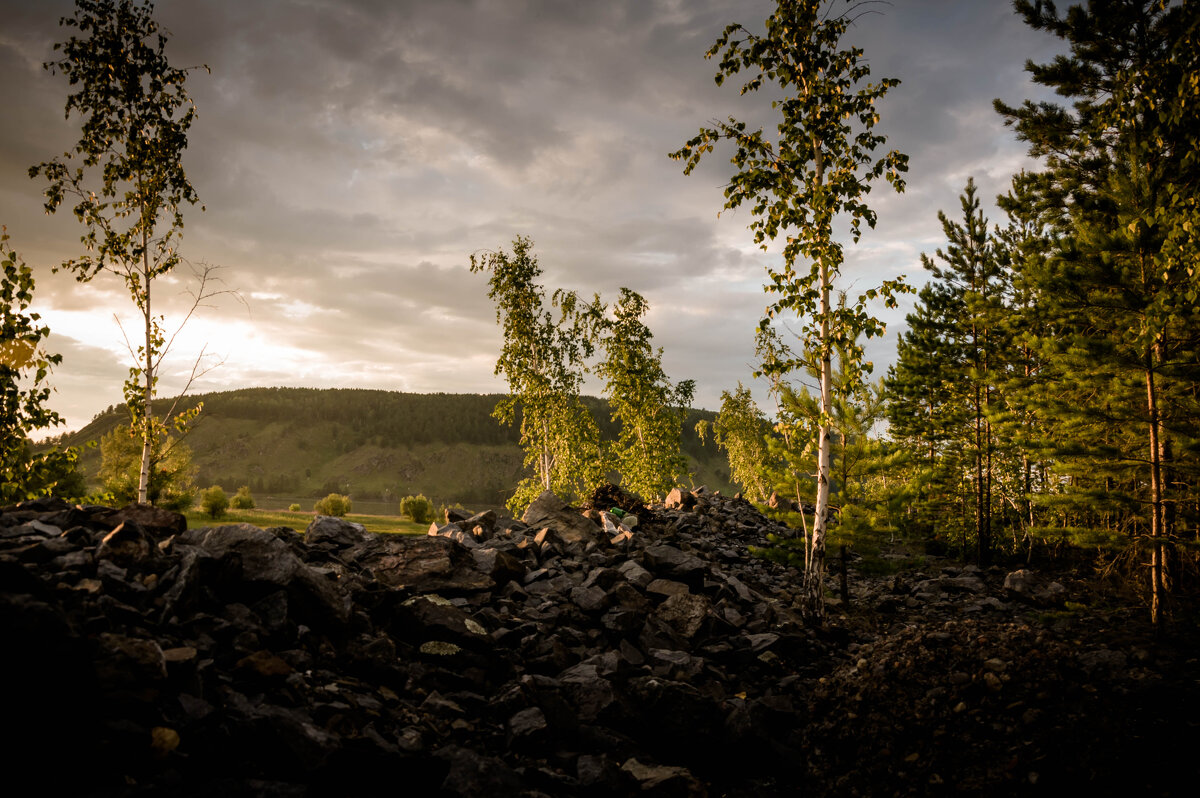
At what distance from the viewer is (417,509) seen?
4319 cm

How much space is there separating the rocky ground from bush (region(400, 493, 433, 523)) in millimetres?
33998

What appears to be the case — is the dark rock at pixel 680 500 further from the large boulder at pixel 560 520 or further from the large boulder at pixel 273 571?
the large boulder at pixel 273 571

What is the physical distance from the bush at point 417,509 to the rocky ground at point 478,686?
3400cm

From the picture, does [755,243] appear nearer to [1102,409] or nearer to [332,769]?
[1102,409]

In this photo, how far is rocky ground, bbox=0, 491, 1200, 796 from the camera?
181 inches

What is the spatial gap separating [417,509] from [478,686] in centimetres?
3827

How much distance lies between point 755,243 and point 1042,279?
820cm

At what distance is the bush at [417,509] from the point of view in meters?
43.1

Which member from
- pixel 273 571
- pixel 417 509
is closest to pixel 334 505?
pixel 417 509

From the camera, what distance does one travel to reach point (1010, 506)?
27.2 meters

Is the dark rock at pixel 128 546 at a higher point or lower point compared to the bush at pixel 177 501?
higher

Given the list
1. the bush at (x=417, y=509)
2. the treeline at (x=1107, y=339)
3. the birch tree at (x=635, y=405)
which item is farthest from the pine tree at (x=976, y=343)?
the bush at (x=417, y=509)

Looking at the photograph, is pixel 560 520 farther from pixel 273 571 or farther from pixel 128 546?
pixel 128 546

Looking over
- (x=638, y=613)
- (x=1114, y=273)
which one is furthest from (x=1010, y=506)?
(x=638, y=613)
